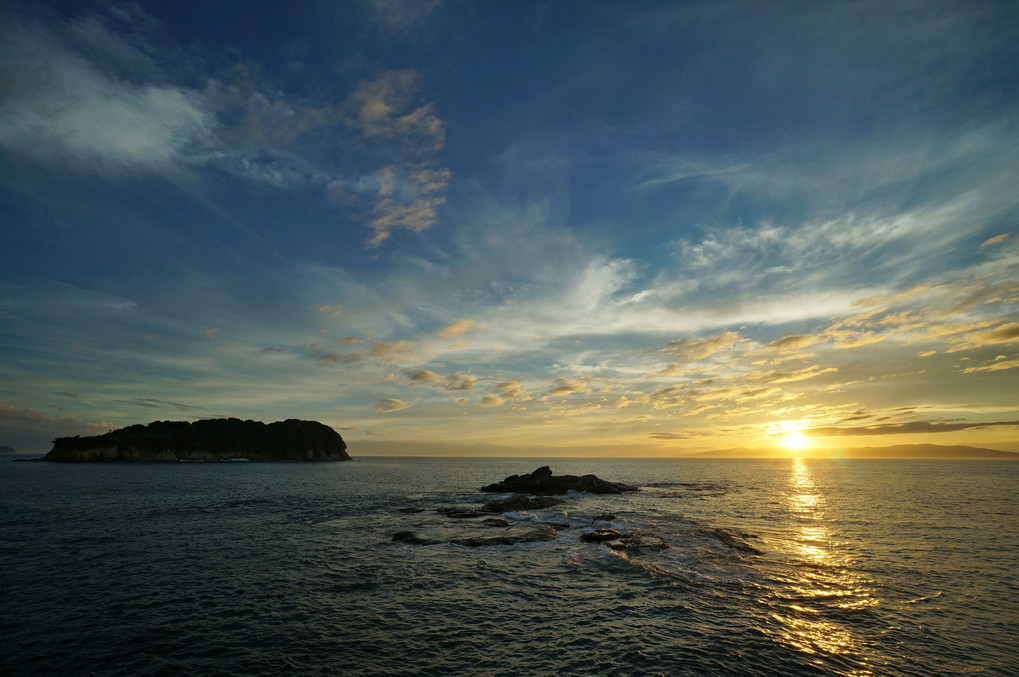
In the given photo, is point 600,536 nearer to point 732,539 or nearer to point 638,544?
point 638,544

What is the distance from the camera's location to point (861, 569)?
27.4 meters

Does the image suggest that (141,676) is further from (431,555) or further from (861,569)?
(861,569)

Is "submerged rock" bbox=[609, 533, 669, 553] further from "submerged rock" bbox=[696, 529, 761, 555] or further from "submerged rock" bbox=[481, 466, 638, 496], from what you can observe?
"submerged rock" bbox=[481, 466, 638, 496]

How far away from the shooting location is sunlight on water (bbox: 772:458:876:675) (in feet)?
55.4

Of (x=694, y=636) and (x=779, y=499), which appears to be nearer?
(x=694, y=636)

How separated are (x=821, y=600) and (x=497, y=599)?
16628mm

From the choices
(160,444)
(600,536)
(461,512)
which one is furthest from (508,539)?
(160,444)

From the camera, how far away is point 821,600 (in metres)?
21.7

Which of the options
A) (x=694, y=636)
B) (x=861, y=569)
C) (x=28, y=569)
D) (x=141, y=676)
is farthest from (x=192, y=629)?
(x=861, y=569)

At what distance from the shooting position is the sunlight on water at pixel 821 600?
55.4 feet

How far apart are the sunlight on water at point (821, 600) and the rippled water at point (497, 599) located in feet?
0.44

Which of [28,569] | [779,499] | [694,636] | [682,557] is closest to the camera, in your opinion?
[694,636]

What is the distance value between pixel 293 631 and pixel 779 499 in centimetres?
7550

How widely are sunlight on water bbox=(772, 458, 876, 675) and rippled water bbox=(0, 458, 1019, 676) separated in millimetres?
133
